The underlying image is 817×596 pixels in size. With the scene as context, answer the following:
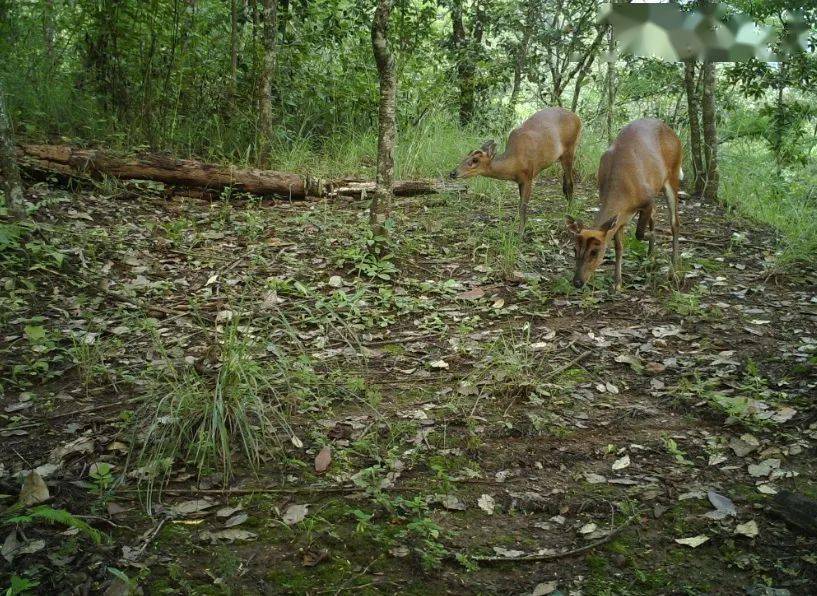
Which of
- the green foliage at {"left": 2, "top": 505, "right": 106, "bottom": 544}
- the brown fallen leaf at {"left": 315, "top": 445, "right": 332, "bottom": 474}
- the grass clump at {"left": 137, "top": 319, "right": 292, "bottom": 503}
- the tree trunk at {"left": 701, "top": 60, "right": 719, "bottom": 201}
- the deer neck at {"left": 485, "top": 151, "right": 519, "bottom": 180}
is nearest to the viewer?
the green foliage at {"left": 2, "top": 505, "right": 106, "bottom": 544}

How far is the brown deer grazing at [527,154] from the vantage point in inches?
323

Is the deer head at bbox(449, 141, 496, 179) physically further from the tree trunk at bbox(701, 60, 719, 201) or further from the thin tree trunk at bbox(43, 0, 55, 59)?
the thin tree trunk at bbox(43, 0, 55, 59)

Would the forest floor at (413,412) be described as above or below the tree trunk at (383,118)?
below

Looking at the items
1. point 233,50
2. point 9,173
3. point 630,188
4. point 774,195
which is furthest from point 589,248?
point 233,50

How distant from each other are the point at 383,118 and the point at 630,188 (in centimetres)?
233

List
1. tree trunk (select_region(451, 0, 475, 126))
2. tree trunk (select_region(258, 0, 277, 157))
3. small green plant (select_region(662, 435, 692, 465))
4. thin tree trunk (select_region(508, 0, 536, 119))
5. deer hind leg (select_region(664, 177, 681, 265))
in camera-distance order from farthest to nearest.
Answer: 1. tree trunk (select_region(451, 0, 475, 126))
2. thin tree trunk (select_region(508, 0, 536, 119))
3. tree trunk (select_region(258, 0, 277, 157))
4. deer hind leg (select_region(664, 177, 681, 265))
5. small green plant (select_region(662, 435, 692, 465))

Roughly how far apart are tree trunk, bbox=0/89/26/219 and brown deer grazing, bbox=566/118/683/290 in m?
4.64

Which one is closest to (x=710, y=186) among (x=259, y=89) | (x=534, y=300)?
(x=534, y=300)

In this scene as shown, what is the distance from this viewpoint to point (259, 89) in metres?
9.24

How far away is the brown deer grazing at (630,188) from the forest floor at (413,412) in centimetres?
31

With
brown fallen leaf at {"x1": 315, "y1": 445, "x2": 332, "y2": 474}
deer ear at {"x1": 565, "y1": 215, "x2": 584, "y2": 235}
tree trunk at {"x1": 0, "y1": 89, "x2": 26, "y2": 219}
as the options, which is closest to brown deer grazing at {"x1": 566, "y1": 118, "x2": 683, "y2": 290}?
deer ear at {"x1": 565, "y1": 215, "x2": 584, "y2": 235}

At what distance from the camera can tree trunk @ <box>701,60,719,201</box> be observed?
867 cm

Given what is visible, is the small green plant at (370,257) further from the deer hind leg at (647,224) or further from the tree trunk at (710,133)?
the tree trunk at (710,133)

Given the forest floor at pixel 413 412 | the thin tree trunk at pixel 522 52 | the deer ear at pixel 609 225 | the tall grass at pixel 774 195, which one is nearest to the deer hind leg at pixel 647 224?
the forest floor at pixel 413 412
